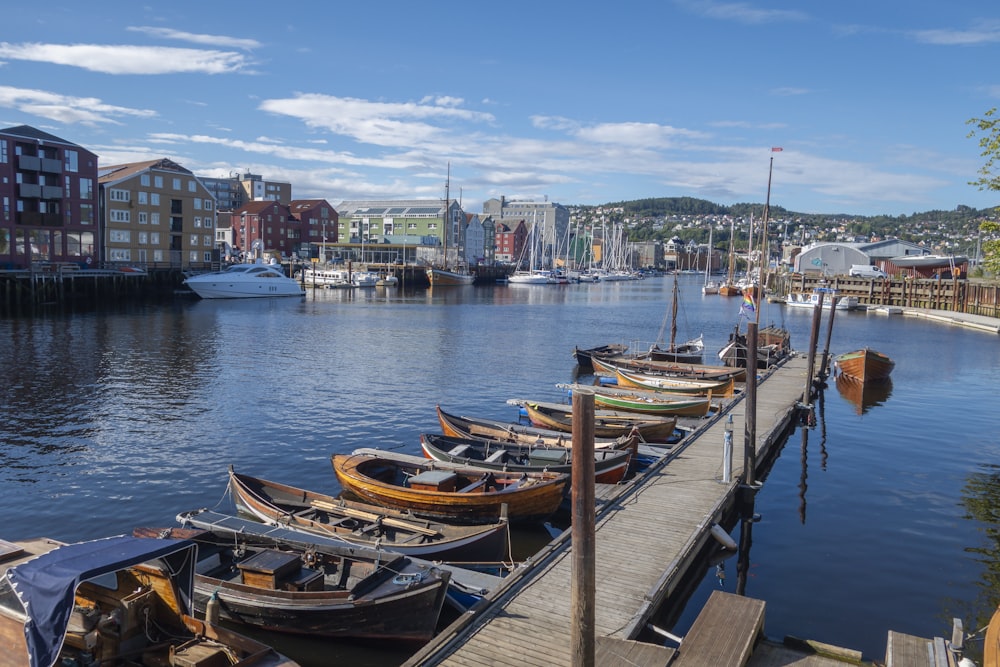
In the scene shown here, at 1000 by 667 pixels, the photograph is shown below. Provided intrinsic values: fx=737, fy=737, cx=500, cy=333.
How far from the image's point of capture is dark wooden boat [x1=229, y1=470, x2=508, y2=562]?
16.8 m

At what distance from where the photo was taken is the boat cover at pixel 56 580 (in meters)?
10.0

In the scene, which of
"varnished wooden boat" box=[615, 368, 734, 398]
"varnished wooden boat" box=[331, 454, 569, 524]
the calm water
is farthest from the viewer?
"varnished wooden boat" box=[615, 368, 734, 398]

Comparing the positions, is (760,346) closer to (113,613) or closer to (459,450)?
(459,450)

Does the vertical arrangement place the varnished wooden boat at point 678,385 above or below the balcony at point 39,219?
below

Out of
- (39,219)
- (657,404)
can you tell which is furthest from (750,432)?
(39,219)

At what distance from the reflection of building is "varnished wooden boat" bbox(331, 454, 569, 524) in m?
80.6

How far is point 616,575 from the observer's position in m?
14.9

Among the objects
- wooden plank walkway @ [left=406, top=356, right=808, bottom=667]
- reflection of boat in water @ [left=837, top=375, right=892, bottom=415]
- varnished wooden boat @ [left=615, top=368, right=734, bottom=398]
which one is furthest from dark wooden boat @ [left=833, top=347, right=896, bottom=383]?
wooden plank walkway @ [left=406, top=356, right=808, bottom=667]

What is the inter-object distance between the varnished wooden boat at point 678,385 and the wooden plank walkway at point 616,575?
43.9 ft

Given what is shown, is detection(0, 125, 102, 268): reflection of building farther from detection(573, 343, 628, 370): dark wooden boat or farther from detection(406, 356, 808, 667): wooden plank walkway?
detection(406, 356, 808, 667): wooden plank walkway

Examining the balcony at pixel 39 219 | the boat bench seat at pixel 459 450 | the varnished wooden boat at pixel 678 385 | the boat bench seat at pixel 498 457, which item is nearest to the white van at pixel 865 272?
the varnished wooden boat at pixel 678 385

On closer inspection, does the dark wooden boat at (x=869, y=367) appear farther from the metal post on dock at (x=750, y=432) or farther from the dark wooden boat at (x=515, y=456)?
the dark wooden boat at (x=515, y=456)

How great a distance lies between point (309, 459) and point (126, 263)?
8500cm

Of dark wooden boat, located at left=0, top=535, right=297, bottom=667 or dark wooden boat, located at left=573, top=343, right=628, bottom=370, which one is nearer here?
dark wooden boat, located at left=0, top=535, right=297, bottom=667
